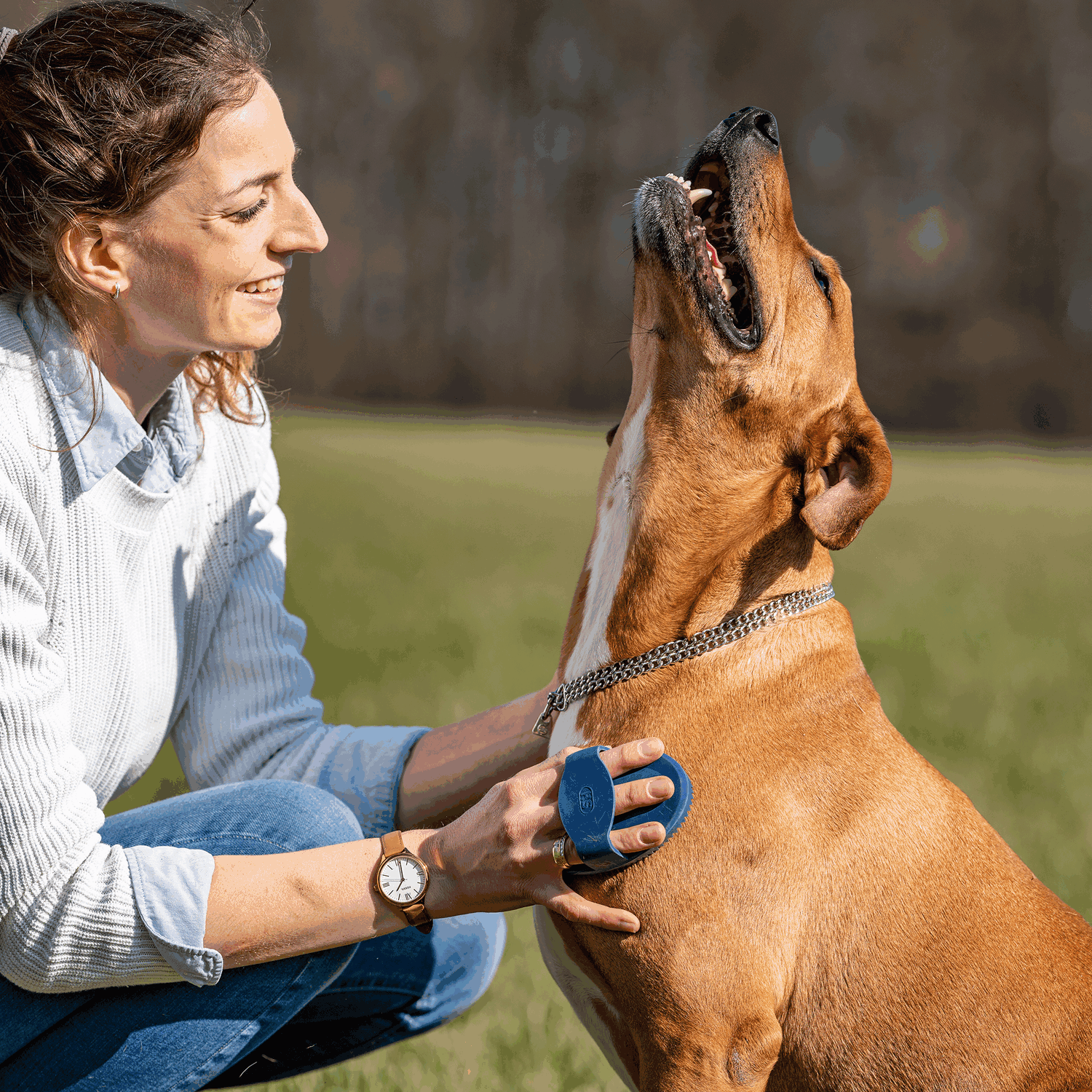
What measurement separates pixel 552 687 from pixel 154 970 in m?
0.90

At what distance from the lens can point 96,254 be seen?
6.75 feet

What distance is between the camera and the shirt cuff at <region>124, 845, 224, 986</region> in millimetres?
1801

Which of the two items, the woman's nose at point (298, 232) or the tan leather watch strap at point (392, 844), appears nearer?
the tan leather watch strap at point (392, 844)

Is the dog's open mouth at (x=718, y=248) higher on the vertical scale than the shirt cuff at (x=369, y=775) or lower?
higher

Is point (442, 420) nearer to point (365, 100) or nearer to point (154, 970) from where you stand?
point (365, 100)

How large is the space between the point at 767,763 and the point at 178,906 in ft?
3.40

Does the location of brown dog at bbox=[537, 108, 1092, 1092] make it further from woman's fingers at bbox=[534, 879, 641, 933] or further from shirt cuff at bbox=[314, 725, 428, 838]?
shirt cuff at bbox=[314, 725, 428, 838]

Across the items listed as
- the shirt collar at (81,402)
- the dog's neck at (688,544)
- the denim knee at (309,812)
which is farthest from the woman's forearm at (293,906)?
the shirt collar at (81,402)

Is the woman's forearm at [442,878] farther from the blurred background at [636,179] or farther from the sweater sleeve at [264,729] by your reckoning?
the blurred background at [636,179]

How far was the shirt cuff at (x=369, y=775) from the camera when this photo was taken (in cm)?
246

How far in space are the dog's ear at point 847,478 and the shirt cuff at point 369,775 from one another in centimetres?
110

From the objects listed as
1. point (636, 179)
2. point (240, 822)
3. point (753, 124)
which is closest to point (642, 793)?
point (240, 822)

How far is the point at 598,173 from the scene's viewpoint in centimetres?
1445

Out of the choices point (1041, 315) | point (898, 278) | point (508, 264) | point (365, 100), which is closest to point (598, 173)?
point (508, 264)
